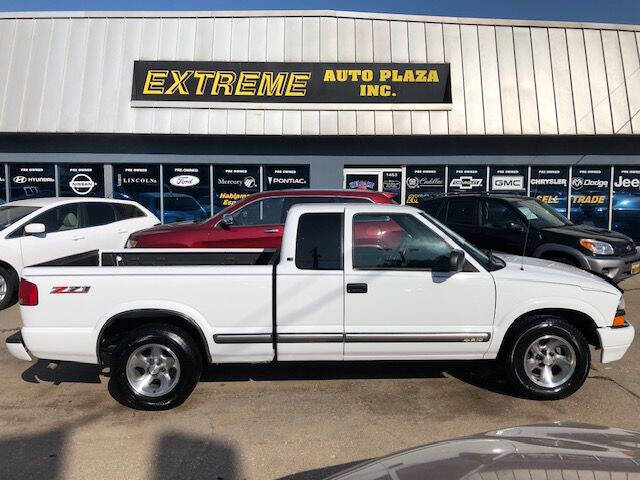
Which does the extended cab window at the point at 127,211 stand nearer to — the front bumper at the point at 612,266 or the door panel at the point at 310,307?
the door panel at the point at 310,307

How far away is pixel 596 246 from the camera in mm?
7699

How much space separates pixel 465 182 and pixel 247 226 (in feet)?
25.8

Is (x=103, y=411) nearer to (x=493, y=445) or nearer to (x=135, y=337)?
(x=135, y=337)

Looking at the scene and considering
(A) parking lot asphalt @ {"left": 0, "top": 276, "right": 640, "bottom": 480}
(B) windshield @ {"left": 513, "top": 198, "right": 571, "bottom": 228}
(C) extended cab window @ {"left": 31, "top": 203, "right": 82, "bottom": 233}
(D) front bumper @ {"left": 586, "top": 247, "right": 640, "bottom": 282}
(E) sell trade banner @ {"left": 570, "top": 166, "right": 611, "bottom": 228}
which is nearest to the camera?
(A) parking lot asphalt @ {"left": 0, "top": 276, "right": 640, "bottom": 480}

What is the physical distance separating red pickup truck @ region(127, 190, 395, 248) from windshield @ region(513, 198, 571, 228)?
8.12 ft

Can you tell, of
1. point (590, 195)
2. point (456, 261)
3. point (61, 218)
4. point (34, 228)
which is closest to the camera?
point (456, 261)

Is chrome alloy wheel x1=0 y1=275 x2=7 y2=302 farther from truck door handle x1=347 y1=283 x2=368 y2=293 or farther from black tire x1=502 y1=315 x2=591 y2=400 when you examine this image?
black tire x1=502 y1=315 x2=591 y2=400

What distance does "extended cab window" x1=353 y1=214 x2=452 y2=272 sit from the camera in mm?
4496

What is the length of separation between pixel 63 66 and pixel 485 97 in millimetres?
9953

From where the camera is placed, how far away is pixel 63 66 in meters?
12.2

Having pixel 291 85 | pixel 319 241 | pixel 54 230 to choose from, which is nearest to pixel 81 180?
pixel 54 230

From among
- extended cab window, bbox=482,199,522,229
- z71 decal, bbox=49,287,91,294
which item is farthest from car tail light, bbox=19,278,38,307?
extended cab window, bbox=482,199,522,229

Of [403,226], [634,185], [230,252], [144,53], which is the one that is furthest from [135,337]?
[634,185]

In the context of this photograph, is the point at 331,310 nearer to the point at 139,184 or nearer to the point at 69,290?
the point at 69,290
